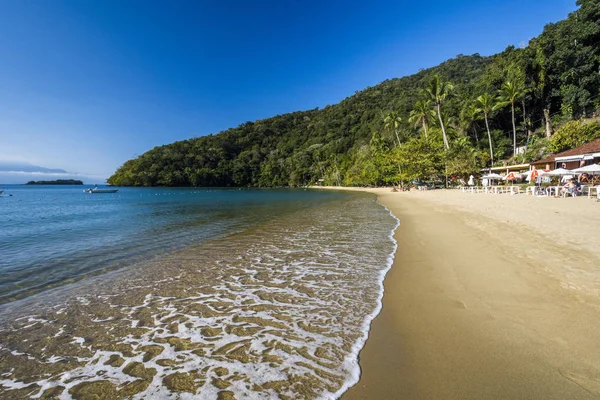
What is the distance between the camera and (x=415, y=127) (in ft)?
234

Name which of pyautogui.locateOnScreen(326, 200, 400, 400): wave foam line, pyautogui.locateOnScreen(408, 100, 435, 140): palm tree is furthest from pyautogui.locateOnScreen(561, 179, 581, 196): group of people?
pyautogui.locateOnScreen(408, 100, 435, 140): palm tree

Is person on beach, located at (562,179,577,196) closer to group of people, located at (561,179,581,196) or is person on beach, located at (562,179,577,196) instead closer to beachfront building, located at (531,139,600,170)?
group of people, located at (561,179,581,196)

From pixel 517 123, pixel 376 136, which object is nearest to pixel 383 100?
pixel 376 136

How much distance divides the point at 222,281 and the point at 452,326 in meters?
4.50

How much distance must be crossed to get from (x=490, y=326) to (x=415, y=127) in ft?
251

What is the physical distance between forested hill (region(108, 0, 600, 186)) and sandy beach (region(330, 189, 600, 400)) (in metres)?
37.2

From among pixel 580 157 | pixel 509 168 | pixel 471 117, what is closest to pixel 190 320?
pixel 580 157

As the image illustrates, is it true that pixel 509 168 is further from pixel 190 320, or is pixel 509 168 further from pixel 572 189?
pixel 190 320

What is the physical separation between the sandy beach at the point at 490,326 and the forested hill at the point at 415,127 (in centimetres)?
3715

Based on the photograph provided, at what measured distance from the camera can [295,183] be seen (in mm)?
109688

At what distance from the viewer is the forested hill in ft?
127

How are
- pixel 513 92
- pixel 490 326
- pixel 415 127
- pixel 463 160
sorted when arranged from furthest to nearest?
1. pixel 415 127
2. pixel 513 92
3. pixel 463 160
4. pixel 490 326

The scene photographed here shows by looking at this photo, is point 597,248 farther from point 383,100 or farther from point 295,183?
point 383,100

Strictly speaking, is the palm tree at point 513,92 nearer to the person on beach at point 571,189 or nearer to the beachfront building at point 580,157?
the beachfront building at point 580,157
